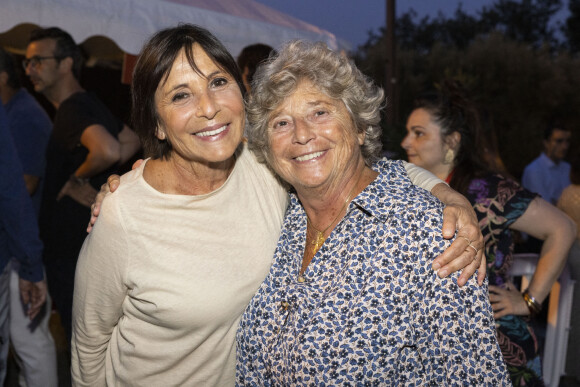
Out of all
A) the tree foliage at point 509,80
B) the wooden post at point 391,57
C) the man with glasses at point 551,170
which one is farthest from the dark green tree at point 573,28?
the man with glasses at point 551,170

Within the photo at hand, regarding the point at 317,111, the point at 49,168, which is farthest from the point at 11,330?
the point at 317,111

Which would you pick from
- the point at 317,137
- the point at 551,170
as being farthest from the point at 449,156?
the point at 551,170

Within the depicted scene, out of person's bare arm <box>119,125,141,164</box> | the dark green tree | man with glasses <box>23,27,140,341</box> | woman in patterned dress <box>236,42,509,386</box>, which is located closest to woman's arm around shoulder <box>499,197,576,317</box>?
woman in patterned dress <box>236,42,509,386</box>

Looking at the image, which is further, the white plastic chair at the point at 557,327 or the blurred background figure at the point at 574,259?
the blurred background figure at the point at 574,259

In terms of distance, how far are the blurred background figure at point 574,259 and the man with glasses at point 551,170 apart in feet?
8.40

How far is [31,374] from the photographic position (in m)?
3.71

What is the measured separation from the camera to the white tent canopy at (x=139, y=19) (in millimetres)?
3990

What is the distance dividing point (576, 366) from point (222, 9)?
5.01 m

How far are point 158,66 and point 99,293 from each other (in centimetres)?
96

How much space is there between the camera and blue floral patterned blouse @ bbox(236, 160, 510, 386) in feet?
5.75

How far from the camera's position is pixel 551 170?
738cm

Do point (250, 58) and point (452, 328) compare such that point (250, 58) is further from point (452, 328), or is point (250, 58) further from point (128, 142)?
point (452, 328)

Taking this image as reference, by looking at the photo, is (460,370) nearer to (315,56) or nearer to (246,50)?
(315,56)

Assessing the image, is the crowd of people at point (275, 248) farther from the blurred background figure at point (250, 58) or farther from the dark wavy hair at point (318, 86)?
the blurred background figure at point (250, 58)
